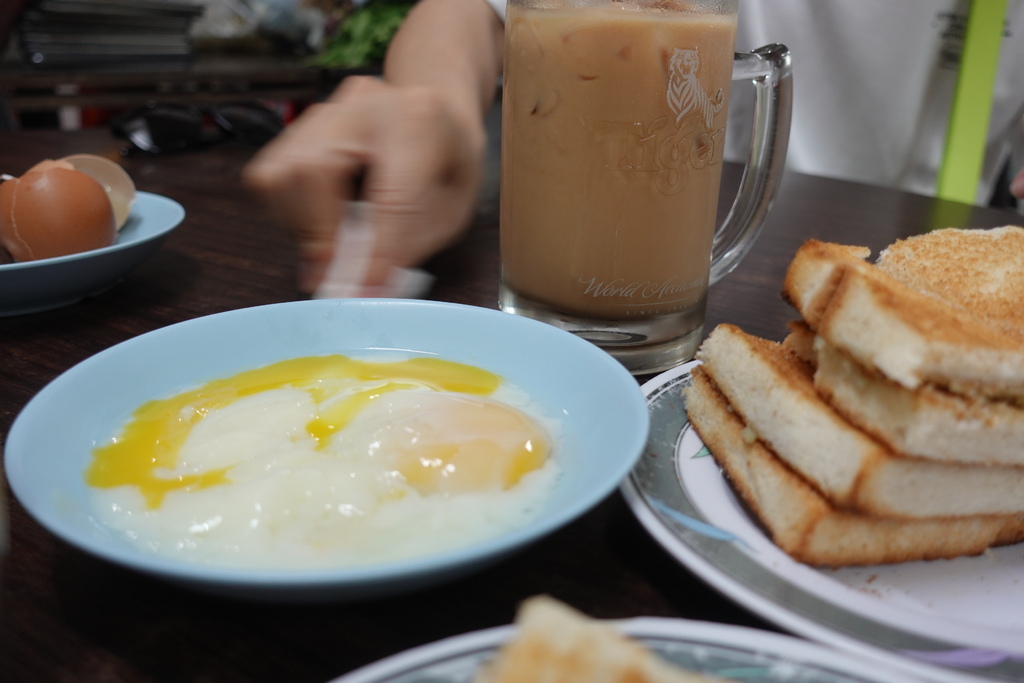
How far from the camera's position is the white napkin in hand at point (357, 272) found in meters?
0.90

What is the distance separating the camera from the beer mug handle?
36.7 inches

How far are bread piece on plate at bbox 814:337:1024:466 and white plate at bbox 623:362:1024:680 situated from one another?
9 centimetres

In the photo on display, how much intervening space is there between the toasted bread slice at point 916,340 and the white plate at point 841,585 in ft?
0.47

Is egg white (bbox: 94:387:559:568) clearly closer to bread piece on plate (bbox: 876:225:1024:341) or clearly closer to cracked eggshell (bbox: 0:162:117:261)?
bread piece on plate (bbox: 876:225:1024:341)

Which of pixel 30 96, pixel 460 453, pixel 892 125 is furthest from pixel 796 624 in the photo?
pixel 30 96

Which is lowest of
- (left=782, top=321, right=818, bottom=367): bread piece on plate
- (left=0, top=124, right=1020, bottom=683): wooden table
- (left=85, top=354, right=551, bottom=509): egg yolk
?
(left=0, top=124, right=1020, bottom=683): wooden table

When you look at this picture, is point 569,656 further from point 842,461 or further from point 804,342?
point 804,342

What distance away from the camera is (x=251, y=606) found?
0.46 metres

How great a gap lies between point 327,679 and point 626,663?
0.64ft

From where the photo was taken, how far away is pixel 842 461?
1.77ft

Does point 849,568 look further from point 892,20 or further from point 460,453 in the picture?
point 892,20

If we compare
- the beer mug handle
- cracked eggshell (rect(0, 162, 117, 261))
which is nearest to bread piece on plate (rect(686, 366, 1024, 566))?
the beer mug handle

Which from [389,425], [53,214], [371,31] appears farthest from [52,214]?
[371,31]

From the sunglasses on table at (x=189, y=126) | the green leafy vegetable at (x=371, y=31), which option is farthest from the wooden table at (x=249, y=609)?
the green leafy vegetable at (x=371, y=31)
